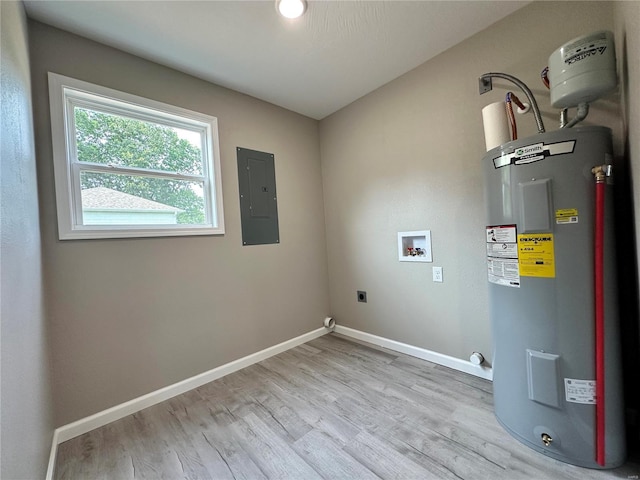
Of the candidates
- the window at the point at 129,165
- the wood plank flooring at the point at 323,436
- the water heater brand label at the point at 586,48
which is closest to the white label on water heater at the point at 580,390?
the wood plank flooring at the point at 323,436

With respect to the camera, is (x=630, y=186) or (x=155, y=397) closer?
(x=630, y=186)

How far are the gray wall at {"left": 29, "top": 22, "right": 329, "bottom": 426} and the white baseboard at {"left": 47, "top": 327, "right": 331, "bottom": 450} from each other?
4 centimetres

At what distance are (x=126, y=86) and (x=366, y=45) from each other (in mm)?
1774

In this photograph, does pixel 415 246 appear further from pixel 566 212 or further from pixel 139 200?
pixel 139 200

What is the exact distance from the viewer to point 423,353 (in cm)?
224

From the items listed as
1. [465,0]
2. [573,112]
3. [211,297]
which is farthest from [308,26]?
[211,297]

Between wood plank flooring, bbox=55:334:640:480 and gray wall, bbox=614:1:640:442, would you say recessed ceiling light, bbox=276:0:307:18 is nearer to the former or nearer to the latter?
gray wall, bbox=614:1:640:442

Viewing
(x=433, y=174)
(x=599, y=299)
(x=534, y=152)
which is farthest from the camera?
(x=433, y=174)

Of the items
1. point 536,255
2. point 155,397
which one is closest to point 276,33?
point 536,255

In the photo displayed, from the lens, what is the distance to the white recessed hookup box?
2.18m

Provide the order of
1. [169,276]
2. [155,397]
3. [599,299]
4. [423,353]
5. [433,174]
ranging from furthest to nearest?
[423,353] < [433,174] < [169,276] < [155,397] < [599,299]

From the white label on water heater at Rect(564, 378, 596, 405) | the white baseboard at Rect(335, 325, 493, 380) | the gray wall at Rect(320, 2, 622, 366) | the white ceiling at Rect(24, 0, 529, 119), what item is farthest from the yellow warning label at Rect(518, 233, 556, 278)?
the white ceiling at Rect(24, 0, 529, 119)

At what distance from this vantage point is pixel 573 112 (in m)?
1.50

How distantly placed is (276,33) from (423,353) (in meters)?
2.76
